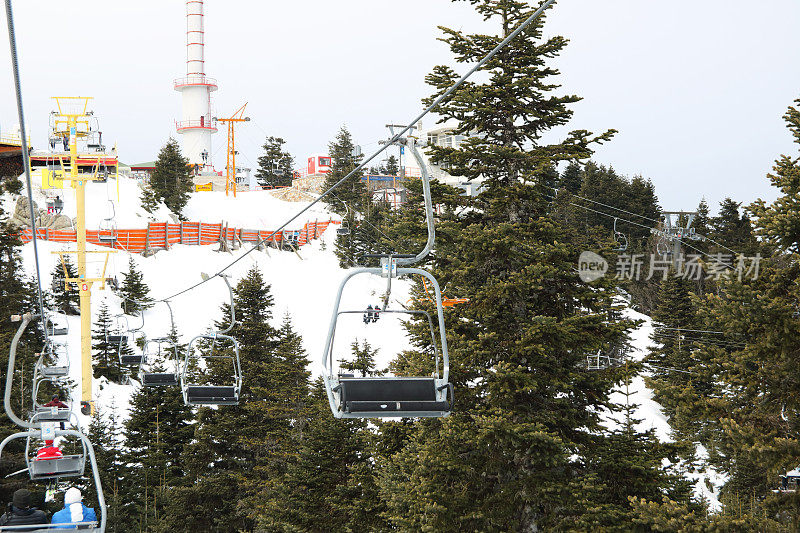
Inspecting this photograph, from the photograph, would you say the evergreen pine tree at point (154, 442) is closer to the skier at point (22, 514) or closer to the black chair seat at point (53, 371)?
the black chair seat at point (53, 371)

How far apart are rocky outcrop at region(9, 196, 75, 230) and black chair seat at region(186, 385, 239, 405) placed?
1506 inches

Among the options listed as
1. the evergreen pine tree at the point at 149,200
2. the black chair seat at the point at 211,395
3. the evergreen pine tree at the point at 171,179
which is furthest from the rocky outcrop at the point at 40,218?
the black chair seat at the point at 211,395

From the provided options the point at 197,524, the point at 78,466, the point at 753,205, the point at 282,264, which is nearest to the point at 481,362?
the point at 753,205

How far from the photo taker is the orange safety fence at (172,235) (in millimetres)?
47875

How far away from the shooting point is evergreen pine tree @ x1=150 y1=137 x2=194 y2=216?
194 ft

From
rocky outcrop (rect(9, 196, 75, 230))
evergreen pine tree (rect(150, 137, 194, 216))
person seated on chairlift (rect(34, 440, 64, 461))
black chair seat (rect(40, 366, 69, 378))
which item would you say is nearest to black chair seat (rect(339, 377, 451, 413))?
person seated on chairlift (rect(34, 440, 64, 461))

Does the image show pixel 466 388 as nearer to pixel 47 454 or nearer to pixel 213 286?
pixel 47 454

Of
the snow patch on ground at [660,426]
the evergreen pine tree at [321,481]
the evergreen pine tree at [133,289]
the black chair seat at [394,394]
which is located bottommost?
the snow patch on ground at [660,426]

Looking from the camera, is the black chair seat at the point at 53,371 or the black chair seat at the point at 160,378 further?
the black chair seat at the point at 160,378

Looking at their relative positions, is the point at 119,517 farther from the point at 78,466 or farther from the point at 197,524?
the point at 78,466

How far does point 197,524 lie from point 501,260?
17.1 meters

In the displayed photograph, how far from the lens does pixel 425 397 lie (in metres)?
8.50

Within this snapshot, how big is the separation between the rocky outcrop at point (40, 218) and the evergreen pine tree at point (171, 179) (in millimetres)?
8581

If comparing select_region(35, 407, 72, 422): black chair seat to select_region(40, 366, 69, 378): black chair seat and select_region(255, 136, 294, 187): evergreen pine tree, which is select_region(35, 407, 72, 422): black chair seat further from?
select_region(255, 136, 294, 187): evergreen pine tree
